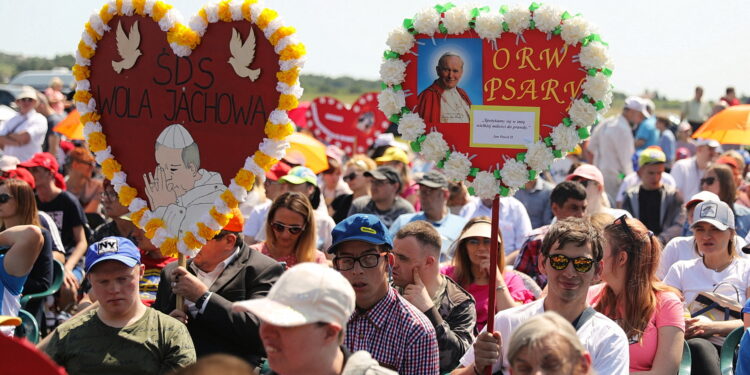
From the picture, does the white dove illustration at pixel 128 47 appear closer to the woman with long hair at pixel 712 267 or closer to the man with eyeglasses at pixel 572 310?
the man with eyeglasses at pixel 572 310

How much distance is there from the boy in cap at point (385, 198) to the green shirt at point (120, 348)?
16.2 feet

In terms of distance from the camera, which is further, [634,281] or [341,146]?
[341,146]

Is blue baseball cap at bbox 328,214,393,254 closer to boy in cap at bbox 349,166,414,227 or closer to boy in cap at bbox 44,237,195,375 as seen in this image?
boy in cap at bbox 44,237,195,375

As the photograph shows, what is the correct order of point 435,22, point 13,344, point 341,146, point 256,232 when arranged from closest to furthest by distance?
1. point 13,344
2. point 435,22
3. point 256,232
4. point 341,146

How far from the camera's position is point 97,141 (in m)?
5.42

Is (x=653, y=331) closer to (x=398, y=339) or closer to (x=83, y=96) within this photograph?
(x=398, y=339)

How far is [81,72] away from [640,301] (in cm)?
327

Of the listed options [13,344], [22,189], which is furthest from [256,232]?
[13,344]

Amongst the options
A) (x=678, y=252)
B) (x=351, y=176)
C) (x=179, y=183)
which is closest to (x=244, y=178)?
(x=179, y=183)

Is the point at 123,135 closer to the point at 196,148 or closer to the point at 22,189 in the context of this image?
the point at 196,148

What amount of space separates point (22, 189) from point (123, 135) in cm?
233

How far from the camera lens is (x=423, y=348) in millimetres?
4762

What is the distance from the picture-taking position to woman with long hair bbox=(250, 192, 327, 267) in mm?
6684

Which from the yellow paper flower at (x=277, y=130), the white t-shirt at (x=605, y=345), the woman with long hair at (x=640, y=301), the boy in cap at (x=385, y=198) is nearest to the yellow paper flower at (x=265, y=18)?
the yellow paper flower at (x=277, y=130)
